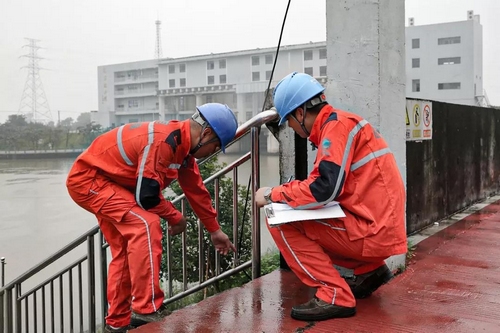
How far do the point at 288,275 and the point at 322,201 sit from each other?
1.21 meters

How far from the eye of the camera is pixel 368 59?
10.4 feet

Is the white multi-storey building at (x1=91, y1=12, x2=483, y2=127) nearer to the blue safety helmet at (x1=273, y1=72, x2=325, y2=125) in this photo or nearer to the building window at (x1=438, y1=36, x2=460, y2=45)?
the blue safety helmet at (x1=273, y1=72, x2=325, y2=125)

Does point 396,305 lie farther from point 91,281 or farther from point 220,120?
point 91,281

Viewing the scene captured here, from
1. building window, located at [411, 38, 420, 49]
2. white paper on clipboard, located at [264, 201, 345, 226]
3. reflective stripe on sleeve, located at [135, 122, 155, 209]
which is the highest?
building window, located at [411, 38, 420, 49]

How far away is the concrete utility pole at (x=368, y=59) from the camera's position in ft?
10.4

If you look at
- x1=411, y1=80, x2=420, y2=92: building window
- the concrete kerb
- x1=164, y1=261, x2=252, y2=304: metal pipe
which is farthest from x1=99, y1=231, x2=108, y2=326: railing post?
x1=411, y1=80, x2=420, y2=92: building window

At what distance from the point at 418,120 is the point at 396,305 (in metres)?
2.18

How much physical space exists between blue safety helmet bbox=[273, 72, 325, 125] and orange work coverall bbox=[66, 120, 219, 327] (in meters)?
0.56

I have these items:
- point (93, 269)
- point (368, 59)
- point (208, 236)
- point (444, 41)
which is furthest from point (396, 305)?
point (444, 41)

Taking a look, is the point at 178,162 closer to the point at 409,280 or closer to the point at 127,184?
the point at 127,184

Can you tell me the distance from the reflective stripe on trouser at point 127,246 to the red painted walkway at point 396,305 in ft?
0.68

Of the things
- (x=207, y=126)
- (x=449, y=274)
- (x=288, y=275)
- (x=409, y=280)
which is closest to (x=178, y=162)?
(x=207, y=126)

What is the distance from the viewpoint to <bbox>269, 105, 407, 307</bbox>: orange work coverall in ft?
7.82

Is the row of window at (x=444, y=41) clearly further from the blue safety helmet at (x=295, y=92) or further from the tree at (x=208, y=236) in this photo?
the blue safety helmet at (x=295, y=92)
